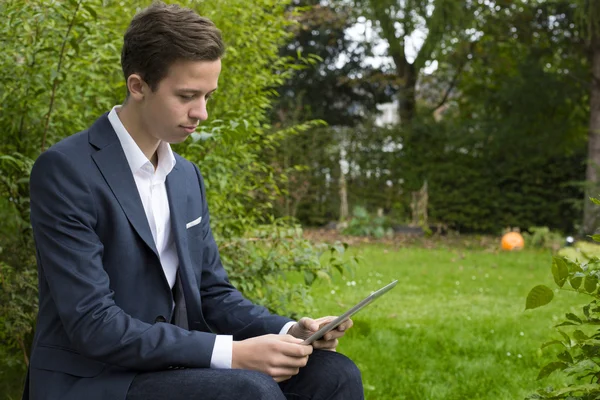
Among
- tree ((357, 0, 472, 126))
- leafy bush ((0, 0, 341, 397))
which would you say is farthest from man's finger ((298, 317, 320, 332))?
tree ((357, 0, 472, 126))

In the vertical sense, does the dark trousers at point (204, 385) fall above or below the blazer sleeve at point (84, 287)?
below

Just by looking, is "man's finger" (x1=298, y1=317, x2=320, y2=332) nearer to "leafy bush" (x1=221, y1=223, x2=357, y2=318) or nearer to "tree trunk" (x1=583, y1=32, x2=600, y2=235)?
"leafy bush" (x1=221, y1=223, x2=357, y2=318)

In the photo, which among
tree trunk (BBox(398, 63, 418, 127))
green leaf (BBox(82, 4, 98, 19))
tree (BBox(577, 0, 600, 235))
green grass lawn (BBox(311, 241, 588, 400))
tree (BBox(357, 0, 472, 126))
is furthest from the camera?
tree trunk (BBox(398, 63, 418, 127))

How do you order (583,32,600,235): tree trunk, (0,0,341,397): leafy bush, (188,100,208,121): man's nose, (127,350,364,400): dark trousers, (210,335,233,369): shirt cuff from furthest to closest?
(583,32,600,235): tree trunk → (0,0,341,397): leafy bush → (188,100,208,121): man's nose → (210,335,233,369): shirt cuff → (127,350,364,400): dark trousers

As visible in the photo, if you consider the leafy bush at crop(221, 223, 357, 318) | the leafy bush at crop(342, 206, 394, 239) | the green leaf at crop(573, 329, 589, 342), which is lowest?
the leafy bush at crop(342, 206, 394, 239)

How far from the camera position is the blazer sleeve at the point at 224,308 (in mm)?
2455

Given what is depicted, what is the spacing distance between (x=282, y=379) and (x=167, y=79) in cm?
85

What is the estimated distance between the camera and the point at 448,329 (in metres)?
6.04

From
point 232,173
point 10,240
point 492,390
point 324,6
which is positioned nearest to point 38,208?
point 10,240

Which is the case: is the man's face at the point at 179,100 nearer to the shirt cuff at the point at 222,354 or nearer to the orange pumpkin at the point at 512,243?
the shirt cuff at the point at 222,354

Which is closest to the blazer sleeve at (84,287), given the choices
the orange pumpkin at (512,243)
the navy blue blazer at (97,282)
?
the navy blue blazer at (97,282)

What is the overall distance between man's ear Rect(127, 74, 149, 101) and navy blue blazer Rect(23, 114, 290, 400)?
0.40 ft

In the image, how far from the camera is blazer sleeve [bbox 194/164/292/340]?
8.05 feet

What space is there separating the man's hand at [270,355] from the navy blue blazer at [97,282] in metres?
0.09
